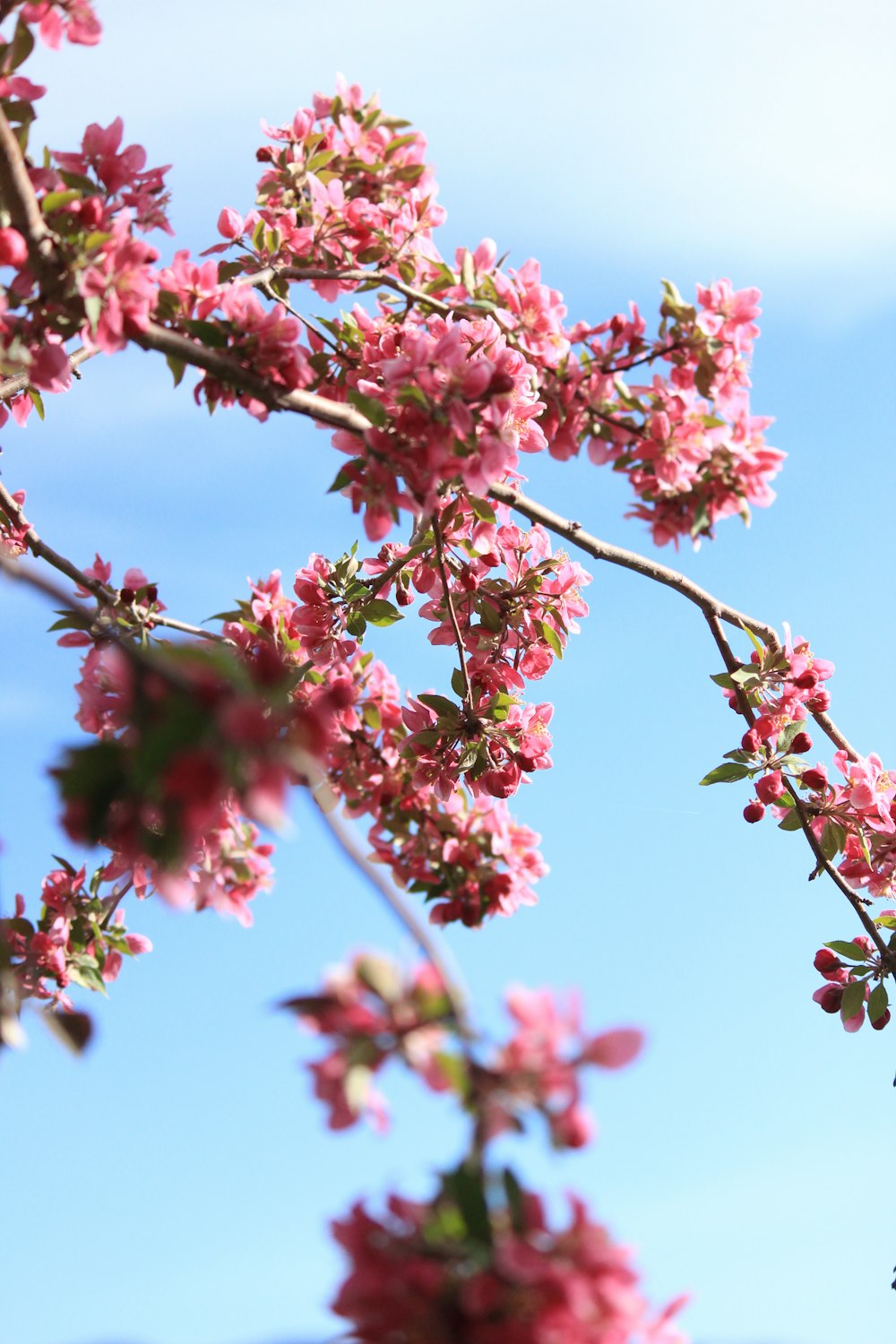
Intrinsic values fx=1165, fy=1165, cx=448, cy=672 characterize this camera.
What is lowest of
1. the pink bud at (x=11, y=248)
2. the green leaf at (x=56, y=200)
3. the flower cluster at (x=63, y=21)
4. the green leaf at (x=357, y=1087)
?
the green leaf at (x=357, y=1087)

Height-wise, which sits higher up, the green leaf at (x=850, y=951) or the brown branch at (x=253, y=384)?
the brown branch at (x=253, y=384)

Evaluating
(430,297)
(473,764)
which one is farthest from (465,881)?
(430,297)

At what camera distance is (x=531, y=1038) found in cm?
121

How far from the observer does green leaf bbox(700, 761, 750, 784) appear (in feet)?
11.2

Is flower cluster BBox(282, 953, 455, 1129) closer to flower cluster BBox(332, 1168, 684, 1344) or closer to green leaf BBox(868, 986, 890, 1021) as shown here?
flower cluster BBox(332, 1168, 684, 1344)

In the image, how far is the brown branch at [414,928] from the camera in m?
1.22

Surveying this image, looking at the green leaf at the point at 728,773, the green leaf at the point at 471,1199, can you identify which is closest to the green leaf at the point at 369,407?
the green leaf at the point at 471,1199

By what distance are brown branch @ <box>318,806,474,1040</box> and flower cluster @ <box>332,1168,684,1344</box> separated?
154 millimetres

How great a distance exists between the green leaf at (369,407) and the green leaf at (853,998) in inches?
85.5

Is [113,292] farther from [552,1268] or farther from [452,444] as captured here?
[552,1268]

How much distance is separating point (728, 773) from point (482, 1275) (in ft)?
8.07

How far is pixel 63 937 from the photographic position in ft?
10.8

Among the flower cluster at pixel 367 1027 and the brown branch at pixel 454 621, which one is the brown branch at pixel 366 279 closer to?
the brown branch at pixel 454 621

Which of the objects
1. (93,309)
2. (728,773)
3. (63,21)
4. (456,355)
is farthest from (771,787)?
(63,21)
